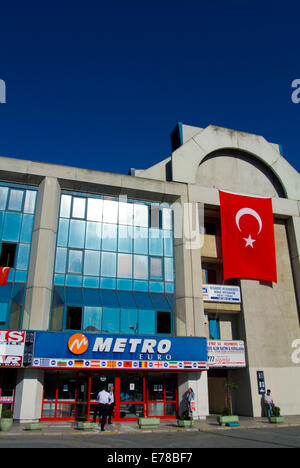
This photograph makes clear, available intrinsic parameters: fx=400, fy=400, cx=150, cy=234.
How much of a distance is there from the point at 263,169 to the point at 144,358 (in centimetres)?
1903

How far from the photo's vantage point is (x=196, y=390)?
25.1 meters

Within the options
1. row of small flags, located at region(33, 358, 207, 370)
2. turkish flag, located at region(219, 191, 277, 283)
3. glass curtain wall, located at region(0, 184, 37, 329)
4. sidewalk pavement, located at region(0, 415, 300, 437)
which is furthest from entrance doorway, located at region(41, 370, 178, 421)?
turkish flag, located at region(219, 191, 277, 283)

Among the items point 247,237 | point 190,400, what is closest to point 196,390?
point 190,400

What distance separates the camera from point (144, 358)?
79.9 feet

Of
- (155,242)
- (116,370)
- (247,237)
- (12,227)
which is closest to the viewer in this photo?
(116,370)

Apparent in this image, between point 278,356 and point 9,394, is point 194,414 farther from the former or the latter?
point 9,394

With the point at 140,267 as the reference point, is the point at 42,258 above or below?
below

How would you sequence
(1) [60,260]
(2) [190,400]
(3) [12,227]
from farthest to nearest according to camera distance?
(1) [60,260] < (3) [12,227] < (2) [190,400]

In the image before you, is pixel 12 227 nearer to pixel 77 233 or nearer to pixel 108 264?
pixel 77 233

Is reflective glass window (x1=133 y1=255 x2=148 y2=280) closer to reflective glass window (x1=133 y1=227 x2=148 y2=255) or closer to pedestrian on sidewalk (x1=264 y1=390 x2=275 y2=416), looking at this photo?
reflective glass window (x1=133 y1=227 x2=148 y2=255)

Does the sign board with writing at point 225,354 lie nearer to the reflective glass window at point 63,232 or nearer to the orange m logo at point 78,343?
the orange m logo at point 78,343

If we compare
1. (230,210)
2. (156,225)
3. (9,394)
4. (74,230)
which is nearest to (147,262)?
(156,225)

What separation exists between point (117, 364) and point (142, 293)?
17.1 feet

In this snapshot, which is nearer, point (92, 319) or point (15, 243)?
point (92, 319)
